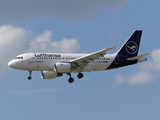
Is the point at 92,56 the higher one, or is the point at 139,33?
the point at 139,33

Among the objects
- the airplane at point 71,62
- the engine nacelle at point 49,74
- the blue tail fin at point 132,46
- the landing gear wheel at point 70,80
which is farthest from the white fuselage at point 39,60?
the blue tail fin at point 132,46

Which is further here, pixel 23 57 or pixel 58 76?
pixel 58 76

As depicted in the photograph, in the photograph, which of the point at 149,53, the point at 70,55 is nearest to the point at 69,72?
the point at 70,55

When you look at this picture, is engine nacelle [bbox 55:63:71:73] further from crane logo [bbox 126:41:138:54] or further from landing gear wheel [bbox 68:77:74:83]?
crane logo [bbox 126:41:138:54]

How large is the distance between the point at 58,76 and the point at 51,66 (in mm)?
6805

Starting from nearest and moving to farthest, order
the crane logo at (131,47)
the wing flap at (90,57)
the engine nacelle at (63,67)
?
the wing flap at (90,57) < the engine nacelle at (63,67) < the crane logo at (131,47)

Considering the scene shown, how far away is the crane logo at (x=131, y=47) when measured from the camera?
85.8 meters

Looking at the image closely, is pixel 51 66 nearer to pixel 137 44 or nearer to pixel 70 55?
pixel 70 55

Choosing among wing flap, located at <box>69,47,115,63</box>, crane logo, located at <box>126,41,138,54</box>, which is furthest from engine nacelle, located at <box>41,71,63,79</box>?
crane logo, located at <box>126,41,138,54</box>

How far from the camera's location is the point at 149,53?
76.6 meters

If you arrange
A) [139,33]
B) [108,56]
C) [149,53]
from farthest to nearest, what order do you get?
[139,33] → [108,56] → [149,53]

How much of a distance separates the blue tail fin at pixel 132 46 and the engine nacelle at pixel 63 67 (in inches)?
415

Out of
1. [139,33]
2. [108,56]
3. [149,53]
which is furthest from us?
[139,33]

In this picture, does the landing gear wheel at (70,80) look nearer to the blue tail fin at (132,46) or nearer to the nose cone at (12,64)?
the blue tail fin at (132,46)
